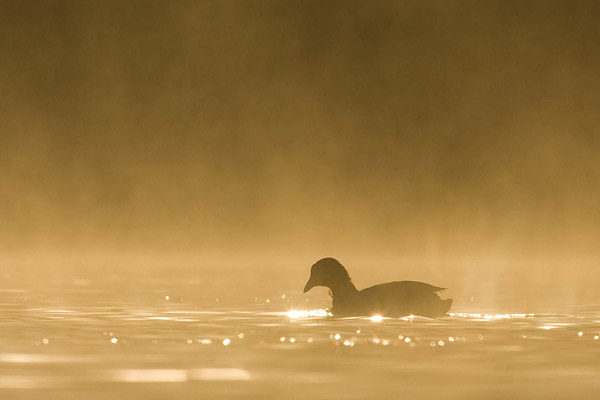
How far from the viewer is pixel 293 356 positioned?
18.9m

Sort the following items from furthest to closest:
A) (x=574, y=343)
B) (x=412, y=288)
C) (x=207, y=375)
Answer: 1. (x=412, y=288)
2. (x=574, y=343)
3. (x=207, y=375)

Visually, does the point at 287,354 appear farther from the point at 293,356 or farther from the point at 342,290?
the point at 342,290

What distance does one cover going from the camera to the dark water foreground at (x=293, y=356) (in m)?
15.3

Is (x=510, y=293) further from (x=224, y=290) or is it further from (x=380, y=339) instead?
(x=380, y=339)

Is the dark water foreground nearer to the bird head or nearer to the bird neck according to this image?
the bird neck

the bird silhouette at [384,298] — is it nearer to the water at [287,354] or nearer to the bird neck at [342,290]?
the bird neck at [342,290]

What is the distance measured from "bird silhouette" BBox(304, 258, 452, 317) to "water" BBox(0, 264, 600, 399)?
44 centimetres

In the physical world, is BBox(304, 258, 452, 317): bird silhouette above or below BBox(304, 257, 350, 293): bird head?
below

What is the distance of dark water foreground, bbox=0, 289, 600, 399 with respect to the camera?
15305mm

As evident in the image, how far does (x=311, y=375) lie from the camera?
16.6m

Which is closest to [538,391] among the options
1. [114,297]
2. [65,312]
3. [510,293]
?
[65,312]

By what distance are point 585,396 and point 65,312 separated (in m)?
15.5

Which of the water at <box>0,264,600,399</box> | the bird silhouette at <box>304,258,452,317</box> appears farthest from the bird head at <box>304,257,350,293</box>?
the water at <box>0,264,600,399</box>

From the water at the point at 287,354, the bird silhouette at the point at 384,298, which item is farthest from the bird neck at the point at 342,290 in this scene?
the water at the point at 287,354
